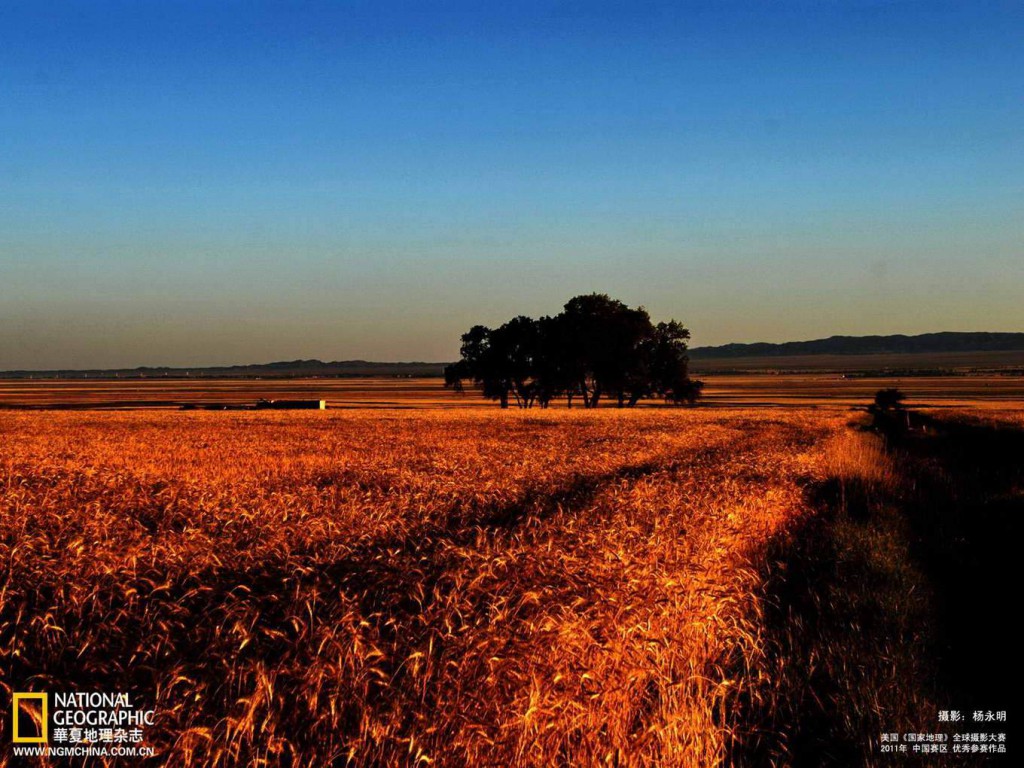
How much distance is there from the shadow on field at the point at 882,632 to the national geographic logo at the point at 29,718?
470 centimetres

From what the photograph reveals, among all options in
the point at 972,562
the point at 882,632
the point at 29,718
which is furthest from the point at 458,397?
the point at 29,718

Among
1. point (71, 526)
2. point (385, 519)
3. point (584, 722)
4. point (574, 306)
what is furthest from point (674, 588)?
point (574, 306)

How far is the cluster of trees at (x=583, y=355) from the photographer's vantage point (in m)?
75.1

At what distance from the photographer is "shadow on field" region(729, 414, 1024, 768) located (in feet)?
20.7

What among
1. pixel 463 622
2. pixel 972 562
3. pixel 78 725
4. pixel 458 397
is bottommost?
pixel 458 397

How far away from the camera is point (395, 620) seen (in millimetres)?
5234

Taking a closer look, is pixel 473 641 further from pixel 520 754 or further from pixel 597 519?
pixel 597 519

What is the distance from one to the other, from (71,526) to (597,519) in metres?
5.97

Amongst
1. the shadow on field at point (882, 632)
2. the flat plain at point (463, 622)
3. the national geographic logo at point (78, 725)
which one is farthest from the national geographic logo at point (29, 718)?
the shadow on field at point (882, 632)

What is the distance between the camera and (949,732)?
6.26 meters

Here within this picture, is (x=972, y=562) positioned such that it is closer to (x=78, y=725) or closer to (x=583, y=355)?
(x=78, y=725)

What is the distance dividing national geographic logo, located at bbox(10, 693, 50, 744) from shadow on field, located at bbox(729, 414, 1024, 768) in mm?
4700

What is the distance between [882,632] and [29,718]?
25.2 feet

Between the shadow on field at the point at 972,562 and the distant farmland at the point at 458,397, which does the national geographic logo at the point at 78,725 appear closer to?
the shadow on field at the point at 972,562
